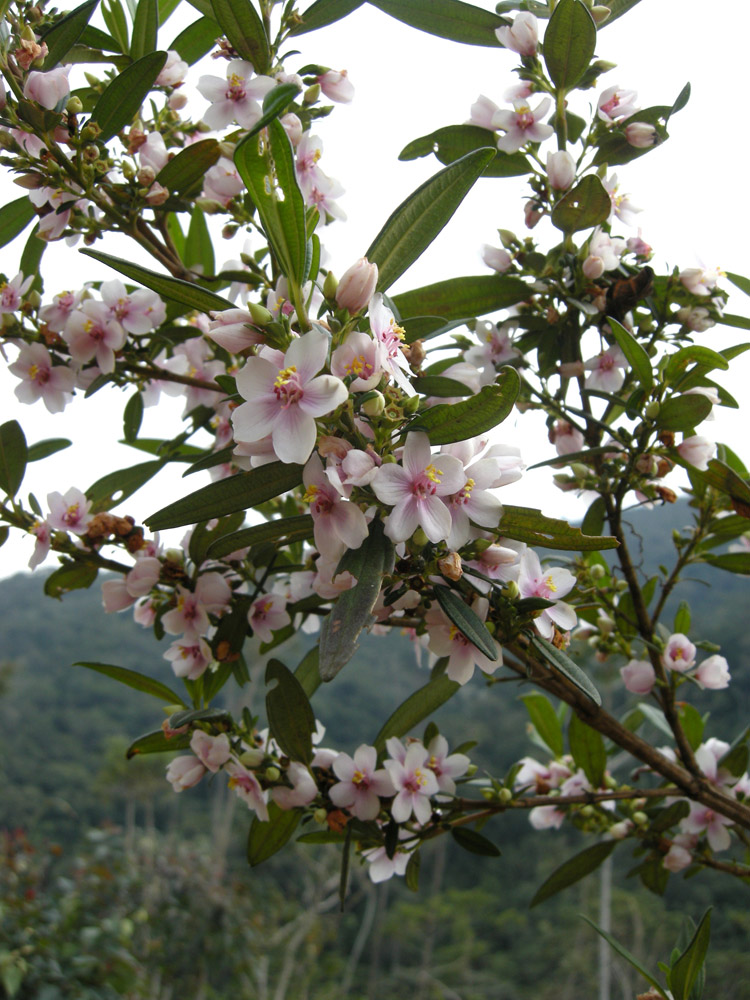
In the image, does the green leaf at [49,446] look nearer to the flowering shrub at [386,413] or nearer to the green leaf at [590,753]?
the flowering shrub at [386,413]

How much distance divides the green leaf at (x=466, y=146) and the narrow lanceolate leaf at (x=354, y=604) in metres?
0.73

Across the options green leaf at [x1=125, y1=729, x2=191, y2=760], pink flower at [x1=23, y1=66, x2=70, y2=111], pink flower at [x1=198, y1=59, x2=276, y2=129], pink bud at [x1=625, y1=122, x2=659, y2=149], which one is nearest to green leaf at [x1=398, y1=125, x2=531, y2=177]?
pink bud at [x1=625, y1=122, x2=659, y2=149]

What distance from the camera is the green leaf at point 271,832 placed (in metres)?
1.15

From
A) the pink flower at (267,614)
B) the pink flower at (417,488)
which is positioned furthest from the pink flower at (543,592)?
the pink flower at (267,614)

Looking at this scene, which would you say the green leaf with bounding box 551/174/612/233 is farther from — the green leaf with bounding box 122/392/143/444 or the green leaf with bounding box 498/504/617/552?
the green leaf with bounding box 122/392/143/444

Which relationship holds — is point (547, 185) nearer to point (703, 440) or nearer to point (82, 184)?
point (703, 440)

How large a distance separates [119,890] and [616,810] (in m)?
3.89

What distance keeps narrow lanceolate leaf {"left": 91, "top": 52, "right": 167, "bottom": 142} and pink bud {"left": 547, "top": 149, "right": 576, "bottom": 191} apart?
1.75ft

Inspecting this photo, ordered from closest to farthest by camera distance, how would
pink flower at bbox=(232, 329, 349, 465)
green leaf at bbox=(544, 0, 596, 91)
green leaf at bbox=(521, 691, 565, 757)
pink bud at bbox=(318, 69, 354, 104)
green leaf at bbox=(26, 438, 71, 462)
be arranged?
pink flower at bbox=(232, 329, 349, 465) → green leaf at bbox=(544, 0, 596, 91) → pink bud at bbox=(318, 69, 354, 104) → green leaf at bbox=(26, 438, 71, 462) → green leaf at bbox=(521, 691, 565, 757)

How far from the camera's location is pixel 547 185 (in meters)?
1.17

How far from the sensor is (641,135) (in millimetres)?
1140

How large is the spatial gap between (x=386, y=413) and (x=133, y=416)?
2.60 feet

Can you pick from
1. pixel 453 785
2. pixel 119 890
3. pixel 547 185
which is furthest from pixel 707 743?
pixel 119 890

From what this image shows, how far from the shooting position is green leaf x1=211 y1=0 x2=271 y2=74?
98cm
